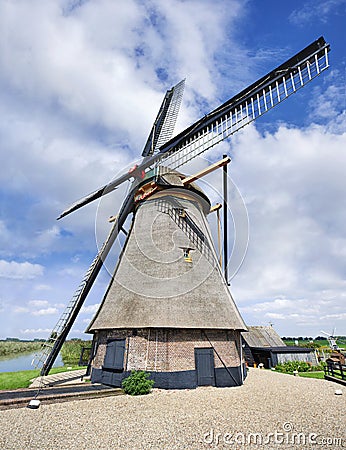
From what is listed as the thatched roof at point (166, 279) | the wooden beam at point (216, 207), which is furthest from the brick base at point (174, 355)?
the wooden beam at point (216, 207)

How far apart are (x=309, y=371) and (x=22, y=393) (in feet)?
60.8

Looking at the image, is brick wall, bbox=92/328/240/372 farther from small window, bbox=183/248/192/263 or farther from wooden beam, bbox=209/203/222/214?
wooden beam, bbox=209/203/222/214

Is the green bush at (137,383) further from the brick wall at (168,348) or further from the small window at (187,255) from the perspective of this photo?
the small window at (187,255)

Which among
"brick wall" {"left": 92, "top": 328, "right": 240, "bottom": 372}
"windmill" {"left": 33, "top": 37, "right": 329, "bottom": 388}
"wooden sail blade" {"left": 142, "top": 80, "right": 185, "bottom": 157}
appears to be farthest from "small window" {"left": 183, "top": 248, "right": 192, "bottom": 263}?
"wooden sail blade" {"left": 142, "top": 80, "right": 185, "bottom": 157}

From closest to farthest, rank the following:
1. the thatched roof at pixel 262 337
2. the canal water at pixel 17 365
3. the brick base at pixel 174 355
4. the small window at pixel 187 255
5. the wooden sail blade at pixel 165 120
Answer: the brick base at pixel 174 355 < the small window at pixel 187 255 < the wooden sail blade at pixel 165 120 < the thatched roof at pixel 262 337 < the canal water at pixel 17 365

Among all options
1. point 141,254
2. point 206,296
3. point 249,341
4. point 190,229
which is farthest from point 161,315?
point 249,341

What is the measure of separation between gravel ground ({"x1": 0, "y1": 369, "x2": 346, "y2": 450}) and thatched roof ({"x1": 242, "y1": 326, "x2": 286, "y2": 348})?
14273 mm

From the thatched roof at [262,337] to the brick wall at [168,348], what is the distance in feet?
41.2

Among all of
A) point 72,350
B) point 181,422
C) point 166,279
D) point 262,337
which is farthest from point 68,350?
point 181,422

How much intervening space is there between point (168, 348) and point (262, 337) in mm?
17326

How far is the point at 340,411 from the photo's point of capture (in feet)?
26.8

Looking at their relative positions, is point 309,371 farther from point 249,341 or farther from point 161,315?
point 161,315

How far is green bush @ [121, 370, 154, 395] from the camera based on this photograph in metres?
10.1

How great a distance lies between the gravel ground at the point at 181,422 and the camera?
19.3ft
